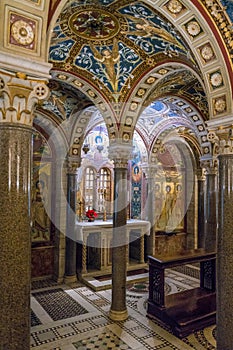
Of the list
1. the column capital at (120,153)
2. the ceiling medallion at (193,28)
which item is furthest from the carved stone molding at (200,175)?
the ceiling medallion at (193,28)

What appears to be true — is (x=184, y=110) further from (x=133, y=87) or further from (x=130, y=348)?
(x=130, y=348)

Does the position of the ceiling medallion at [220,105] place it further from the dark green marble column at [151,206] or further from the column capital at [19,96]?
the dark green marble column at [151,206]

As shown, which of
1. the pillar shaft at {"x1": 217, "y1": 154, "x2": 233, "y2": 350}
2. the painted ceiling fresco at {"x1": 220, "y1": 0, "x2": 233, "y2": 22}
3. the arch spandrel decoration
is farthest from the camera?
the pillar shaft at {"x1": 217, "y1": 154, "x2": 233, "y2": 350}

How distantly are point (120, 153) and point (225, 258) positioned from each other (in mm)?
3750

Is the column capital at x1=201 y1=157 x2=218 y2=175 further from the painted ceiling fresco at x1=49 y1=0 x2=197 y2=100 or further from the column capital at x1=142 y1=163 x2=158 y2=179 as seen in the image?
the painted ceiling fresco at x1=49 y1=0 x2=197 y2=100

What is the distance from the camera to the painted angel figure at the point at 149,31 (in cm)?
471

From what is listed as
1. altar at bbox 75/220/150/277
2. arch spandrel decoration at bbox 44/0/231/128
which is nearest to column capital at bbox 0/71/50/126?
arch spandrel decoration at bbox 44/0/231/128

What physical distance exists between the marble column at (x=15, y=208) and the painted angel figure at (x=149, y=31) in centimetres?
275

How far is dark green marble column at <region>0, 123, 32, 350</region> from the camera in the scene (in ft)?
8.63

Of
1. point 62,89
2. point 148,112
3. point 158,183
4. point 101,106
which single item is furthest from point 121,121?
point 158,183

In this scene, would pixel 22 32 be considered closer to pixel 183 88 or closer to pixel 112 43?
pixel 112 43

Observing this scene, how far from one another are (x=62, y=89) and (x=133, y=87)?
234cm

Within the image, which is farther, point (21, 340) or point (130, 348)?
point (130, 348)

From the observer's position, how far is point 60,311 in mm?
7336
